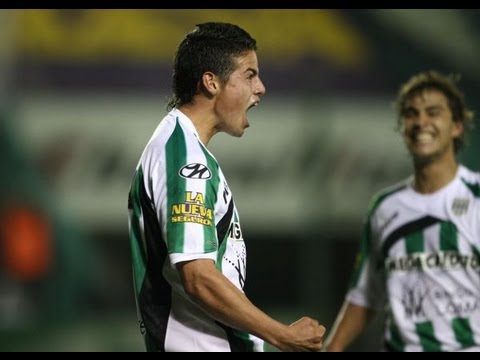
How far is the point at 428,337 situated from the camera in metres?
5.46

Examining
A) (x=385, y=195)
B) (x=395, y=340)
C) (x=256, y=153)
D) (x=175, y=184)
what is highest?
(x=256, y=153)

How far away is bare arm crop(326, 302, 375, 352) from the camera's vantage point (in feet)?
18.8

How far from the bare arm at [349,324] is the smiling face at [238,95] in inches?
81.5

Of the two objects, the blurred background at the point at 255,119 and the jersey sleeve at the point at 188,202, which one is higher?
the blurred background at the point at 255,119

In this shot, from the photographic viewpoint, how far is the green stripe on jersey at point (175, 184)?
367 centimetres

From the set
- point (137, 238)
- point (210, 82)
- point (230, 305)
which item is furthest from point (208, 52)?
point (230, 305)

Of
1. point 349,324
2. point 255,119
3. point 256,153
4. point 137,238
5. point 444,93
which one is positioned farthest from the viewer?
point 256,153

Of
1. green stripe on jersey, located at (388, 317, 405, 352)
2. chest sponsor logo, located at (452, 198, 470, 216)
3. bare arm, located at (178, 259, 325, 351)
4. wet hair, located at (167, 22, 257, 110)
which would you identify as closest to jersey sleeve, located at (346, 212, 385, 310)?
green stripe on jersey, located at (388, 317, 405, 352)

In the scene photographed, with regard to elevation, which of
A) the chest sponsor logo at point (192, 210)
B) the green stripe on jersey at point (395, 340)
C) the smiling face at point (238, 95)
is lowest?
the green stripe on jersey at point (395, 340)

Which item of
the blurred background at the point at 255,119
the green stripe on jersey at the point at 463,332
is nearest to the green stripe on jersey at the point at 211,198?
the green stripe on jersey at the point at 463,332

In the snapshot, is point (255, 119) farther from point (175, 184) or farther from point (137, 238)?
point (175, 184)

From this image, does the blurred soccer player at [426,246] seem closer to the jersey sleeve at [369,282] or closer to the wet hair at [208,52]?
the jersey sleeve at [369,282]

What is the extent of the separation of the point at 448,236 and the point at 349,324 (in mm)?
714
